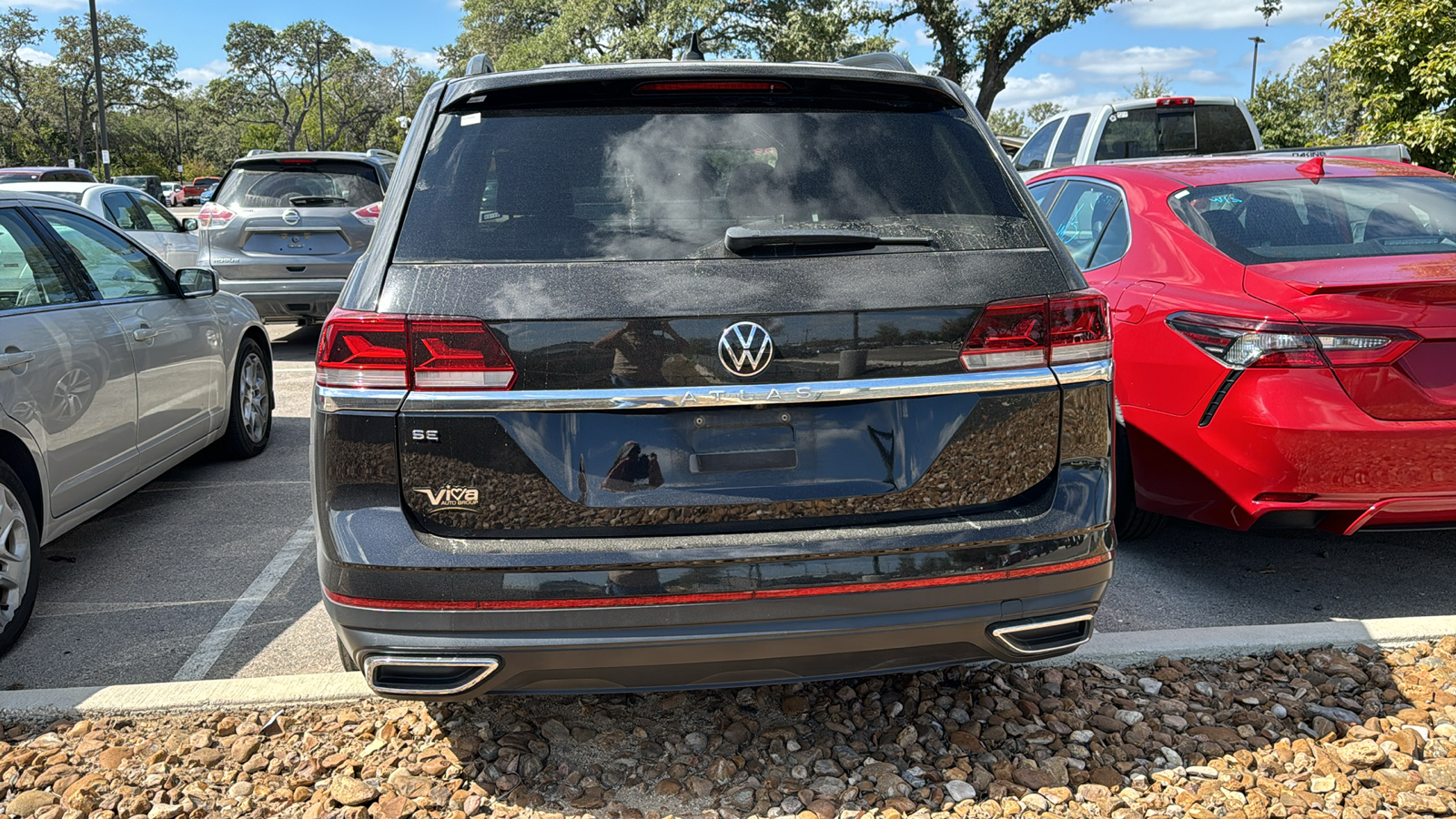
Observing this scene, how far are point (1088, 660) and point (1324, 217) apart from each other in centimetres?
221

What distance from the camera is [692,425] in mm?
2371

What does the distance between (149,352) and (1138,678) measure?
4.37 meters

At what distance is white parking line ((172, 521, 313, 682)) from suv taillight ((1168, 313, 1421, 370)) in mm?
3577

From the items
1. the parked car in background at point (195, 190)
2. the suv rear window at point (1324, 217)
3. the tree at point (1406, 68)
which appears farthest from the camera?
the parked car in background at point (195, 190)

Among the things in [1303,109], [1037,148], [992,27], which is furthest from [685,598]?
[1303,109]

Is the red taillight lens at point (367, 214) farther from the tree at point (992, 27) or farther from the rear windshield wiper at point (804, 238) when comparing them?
the tree at point (992, 27)

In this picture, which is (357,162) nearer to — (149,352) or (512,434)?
(149,352)

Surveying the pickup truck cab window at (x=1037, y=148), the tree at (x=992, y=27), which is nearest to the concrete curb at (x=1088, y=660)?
the pickup truck cab window at (x=1037, y=148)

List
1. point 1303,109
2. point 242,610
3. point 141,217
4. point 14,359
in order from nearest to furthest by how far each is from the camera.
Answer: point 14,359 < point 242,610 < point 141,217 < point 1303,109

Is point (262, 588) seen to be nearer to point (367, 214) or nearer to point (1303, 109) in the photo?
point (367, 214)

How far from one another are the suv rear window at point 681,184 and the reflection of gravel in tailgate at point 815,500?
1.42 ft

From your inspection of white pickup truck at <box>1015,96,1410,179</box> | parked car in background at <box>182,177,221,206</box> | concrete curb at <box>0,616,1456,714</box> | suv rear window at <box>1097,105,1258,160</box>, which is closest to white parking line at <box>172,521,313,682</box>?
concrete curb at <box>0,616,1456,714</box>

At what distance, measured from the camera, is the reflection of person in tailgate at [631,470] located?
2365 mm

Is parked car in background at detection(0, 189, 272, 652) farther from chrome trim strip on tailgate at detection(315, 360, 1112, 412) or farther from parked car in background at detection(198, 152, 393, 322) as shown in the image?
parked car in background at detection(198, 152, 393, 322)
